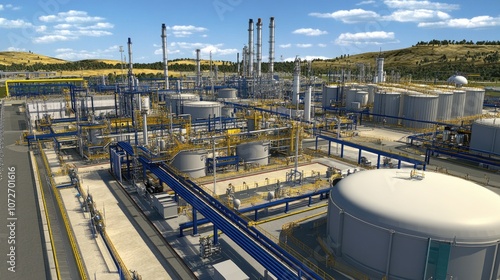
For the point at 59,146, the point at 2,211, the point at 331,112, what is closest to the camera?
the point at 2,211

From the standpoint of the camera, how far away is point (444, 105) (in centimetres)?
6103

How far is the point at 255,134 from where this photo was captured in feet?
125

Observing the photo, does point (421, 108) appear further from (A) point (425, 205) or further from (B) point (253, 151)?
(A) point (425, 205)

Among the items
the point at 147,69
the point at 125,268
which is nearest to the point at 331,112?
the point at 125,268

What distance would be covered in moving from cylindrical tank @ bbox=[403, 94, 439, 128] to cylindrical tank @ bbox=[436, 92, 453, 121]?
8.57ft

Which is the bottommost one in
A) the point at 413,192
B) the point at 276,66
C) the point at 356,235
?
the point at 356,235

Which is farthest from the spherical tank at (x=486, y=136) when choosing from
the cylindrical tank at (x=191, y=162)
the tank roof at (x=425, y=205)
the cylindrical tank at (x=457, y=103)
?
the cylindrical tank at (x=191, y=162)

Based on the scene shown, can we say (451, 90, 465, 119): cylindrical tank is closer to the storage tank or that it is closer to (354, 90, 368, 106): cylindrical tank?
(354, 90, 368, 106): cylindrical tank

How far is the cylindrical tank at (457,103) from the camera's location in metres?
63.5

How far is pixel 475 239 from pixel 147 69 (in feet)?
578

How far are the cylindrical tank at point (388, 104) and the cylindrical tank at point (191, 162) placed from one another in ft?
144

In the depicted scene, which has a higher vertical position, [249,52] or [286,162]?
[249,52]

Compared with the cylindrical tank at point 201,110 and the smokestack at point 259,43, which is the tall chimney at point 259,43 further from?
the cylindrical tank at point 201,110

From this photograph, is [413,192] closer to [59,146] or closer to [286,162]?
[286,162]
